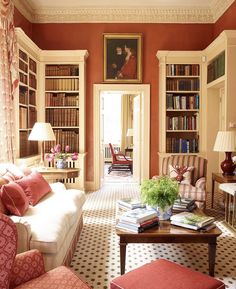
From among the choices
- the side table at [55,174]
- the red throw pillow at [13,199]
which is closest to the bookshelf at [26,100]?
the side table at [55,174]

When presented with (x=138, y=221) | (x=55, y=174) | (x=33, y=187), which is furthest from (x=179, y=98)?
(x=138, y=221)

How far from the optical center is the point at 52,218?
106 inches

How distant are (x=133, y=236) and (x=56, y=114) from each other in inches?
160

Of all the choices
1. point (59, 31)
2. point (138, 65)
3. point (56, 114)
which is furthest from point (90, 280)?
point (59, 31)

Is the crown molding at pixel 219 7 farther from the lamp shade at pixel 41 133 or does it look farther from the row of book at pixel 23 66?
the lamp shade at pixel 41 133

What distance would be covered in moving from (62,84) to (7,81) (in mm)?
2054

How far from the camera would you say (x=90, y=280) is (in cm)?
255

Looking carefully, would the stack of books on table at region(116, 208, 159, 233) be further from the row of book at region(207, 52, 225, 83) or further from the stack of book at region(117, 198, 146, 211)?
the row of book at region(207, 52, 225, 83)

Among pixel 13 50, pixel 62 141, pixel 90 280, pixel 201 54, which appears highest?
pixel 201 54

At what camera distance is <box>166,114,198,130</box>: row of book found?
6117 millimetres

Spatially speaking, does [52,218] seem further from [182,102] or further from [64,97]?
[182,102]

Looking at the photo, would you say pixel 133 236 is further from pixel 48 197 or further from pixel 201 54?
pixel 201 54

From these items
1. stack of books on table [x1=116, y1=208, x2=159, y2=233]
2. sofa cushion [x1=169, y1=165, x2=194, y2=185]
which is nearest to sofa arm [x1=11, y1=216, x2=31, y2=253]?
Answer: stack of books on table [x1=116, y1=208, x2=159, y2=233]

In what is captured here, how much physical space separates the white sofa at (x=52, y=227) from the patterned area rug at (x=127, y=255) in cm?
20
